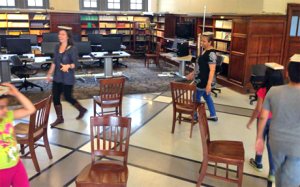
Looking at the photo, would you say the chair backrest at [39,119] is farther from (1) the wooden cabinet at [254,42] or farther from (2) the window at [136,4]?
(2) the window at [136,4]

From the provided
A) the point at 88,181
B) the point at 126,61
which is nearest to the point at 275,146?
the point at 88,181

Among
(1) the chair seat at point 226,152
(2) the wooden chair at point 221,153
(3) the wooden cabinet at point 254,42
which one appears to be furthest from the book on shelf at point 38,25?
(1) the chair seat at point 226,152

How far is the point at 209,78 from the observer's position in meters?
4.46

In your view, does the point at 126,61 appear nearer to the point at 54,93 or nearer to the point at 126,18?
the point at 126,18

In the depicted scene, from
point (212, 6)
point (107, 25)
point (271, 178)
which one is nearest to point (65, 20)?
point (107, 25)

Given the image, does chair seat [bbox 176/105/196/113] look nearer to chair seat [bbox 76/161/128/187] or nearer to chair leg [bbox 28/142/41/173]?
chair seat [bbox 76/161/128/187]

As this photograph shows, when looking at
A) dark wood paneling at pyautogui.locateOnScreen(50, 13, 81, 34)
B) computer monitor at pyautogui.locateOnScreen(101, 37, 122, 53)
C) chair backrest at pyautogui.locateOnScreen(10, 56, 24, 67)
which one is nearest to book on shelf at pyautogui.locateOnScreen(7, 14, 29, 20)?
dark wood paneling at pyautogui.locateOnScreen(50, 13, 81, 34)

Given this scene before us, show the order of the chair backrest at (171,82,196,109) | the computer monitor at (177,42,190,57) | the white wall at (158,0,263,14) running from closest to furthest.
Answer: the chair backrest at (171,82,196,109) < the white wall at (158,0,263,14) < the computer monitor at (177,42,190,57)

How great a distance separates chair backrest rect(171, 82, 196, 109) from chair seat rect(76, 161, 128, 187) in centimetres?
176

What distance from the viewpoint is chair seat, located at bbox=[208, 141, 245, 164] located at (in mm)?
2832

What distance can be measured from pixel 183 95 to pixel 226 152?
1.45m

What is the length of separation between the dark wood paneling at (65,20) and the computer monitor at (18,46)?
3.89m

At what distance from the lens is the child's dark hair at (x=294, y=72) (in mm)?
2039

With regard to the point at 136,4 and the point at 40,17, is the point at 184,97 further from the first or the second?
the point at 136,4
